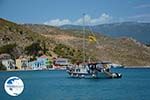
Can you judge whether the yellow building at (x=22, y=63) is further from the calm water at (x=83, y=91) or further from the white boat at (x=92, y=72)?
the calm water at (x=83, y=91)

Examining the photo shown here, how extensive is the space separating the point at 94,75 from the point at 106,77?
413cm

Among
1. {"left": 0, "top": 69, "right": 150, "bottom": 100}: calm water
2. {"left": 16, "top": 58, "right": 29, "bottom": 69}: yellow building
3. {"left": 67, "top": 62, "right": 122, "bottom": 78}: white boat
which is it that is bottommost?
{"left": 0, "top": 69, "right": 150, "bottom": 100}: calm water

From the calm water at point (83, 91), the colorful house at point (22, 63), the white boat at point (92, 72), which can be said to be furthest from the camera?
the colorful house at point (22, 63)

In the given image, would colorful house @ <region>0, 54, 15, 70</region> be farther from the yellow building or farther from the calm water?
the calm water

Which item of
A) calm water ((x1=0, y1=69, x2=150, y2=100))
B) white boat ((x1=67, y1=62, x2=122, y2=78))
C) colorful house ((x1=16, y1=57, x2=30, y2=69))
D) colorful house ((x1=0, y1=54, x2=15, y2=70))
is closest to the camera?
calm water ((x1=0, y1=69, x2=150, y2=100))

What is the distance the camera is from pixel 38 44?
158 m

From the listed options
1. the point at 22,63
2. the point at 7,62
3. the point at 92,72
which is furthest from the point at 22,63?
the point at 92,72

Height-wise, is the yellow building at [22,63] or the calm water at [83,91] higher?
the yellow building at [22,63]

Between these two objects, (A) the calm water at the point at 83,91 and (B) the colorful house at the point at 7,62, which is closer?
(A) the calm water at the point at 83,91

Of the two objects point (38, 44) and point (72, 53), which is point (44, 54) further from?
point (72, 53)

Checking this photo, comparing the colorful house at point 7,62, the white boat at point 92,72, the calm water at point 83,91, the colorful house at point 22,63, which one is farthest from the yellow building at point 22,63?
the calm water at point 83,91

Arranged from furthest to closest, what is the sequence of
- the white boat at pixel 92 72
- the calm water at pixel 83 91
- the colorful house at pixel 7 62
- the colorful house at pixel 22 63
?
the colorful house at pixel 22 63, the colorful house at pixel 7 62, the white boat at pixel 92 72, the calm water at pixel 83 91

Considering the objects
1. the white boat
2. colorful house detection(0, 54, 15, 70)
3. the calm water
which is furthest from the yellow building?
the calm water

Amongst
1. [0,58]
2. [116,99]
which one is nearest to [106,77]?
[116,99]
